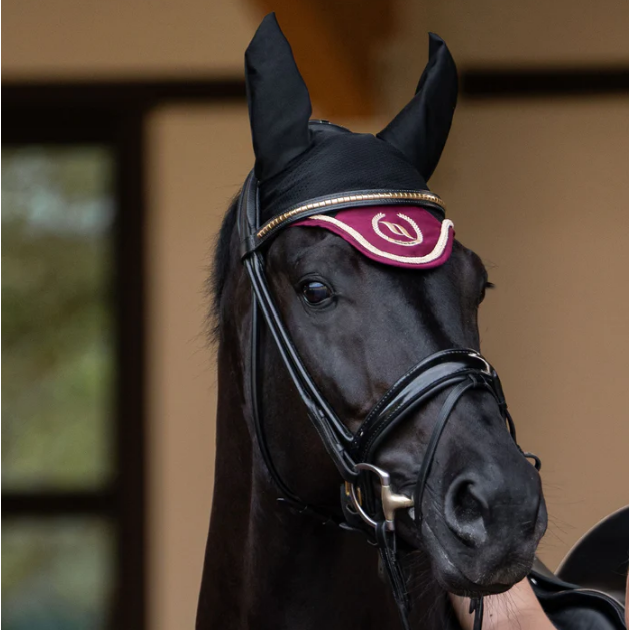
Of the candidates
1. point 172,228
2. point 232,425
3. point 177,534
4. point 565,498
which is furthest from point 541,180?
point 232,425

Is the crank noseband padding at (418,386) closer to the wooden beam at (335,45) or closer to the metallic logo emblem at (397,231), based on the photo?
the metallic logo emblem at (397,231)

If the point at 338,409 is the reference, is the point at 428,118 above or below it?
above

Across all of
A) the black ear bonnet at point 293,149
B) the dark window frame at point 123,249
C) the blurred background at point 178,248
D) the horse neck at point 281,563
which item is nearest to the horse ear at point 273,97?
the black ear bonnet at point 293,149

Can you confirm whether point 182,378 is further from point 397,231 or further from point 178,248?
point 397,231

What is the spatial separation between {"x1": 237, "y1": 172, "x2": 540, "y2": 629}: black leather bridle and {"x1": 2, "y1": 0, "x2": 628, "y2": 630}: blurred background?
4.28ft

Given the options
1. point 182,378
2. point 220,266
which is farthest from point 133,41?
point 220,266

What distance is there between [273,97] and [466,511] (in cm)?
51

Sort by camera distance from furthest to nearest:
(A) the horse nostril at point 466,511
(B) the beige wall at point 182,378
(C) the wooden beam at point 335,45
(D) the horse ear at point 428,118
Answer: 1. (B) the beige wall at point 182,378
2. (C) the wooden beam at point 335,45
3. (D) the horse ear at point 428,118
4. (A) the horse nostril at point 466,511

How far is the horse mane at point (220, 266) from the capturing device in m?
1.06

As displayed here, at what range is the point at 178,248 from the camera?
224cm

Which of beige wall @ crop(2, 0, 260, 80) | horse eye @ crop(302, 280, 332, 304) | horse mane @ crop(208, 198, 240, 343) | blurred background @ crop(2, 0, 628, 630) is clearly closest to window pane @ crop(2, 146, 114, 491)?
blurred background @ crop(2, 0, 628, 630)

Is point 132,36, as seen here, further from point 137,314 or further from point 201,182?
point 137,314

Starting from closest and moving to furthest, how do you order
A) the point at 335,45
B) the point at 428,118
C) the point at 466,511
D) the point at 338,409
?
the point at 466,511 < the point at 338,409 < the point at 428,118 < the point at 335,45

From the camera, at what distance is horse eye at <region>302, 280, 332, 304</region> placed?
85 centimetres
